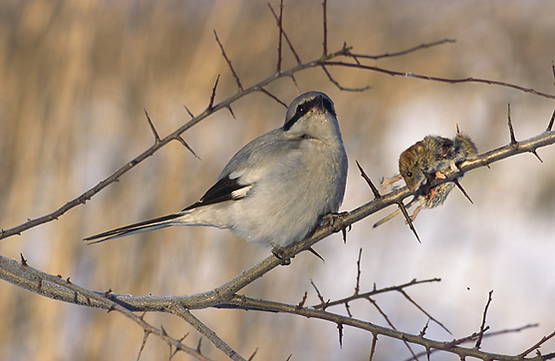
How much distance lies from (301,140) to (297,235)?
1.29 ft

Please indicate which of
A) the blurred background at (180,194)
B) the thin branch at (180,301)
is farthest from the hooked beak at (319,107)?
the thin branch at (180,301)

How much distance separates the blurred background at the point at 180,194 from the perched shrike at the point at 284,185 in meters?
0.45

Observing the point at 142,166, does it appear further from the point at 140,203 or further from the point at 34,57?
the point at 34,57

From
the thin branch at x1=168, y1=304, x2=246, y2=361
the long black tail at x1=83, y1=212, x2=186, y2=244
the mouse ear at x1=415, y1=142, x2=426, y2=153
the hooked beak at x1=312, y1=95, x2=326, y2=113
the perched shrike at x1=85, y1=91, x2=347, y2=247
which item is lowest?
the thin branch at x1=168, y1=304, x2=246, y2=361

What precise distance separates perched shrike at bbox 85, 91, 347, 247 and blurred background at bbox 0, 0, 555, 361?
45 centimetres

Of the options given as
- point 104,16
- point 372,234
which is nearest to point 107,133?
point 104,16

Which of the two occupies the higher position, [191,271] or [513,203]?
[513,203]

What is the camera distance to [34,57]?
4.23 m

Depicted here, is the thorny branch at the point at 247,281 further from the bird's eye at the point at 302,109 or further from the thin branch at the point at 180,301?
the bird's eye at the point at 302,109

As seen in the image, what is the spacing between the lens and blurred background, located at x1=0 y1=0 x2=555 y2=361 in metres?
4.08

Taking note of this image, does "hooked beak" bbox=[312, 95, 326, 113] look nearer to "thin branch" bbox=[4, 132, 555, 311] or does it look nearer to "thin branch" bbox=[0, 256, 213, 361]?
"thin branch" bbox=[4, 132, 555, 311]

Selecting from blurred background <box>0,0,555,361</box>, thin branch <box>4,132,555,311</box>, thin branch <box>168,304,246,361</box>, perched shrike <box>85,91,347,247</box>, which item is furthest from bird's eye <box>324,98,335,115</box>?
thin branch <box>168,304,246,361</box>

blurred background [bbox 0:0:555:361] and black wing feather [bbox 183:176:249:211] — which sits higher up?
blurred background [bbox 0:0:555:361]

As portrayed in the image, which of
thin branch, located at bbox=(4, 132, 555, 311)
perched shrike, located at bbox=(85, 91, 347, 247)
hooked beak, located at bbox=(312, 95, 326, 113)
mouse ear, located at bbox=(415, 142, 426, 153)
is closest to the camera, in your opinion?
thin branch, located at bbox=(4, 132, 555, 311)
